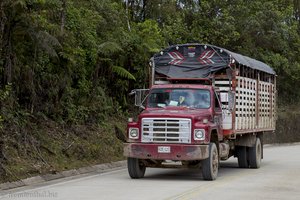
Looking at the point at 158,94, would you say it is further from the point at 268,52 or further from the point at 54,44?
the point at 268,52

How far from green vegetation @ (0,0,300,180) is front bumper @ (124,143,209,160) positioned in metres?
2.82

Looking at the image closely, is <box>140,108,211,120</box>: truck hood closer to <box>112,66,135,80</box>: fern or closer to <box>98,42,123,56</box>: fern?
<box>98,42,123,56</box>: fern

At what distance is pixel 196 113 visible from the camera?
15836mm

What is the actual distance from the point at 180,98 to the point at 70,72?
6689 millimetres

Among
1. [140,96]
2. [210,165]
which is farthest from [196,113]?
[140,96]

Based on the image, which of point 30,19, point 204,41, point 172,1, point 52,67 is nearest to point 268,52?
point 204,41

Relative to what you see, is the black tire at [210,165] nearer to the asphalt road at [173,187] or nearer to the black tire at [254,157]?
the asphalt road at [173,187]

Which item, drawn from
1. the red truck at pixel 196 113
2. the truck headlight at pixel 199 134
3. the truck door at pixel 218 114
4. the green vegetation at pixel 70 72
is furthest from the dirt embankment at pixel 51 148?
the truck door at pixel 218 114

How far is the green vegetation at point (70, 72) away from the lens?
56.9 ft

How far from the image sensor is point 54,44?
18.2 meters

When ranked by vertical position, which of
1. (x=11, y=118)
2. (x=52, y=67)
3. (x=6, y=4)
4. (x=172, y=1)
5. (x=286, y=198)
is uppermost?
(x=172, y=1)

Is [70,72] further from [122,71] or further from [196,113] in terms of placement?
[196,113]

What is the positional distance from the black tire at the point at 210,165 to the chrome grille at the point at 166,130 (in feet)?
2.38

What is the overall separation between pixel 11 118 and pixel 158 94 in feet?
14.7
